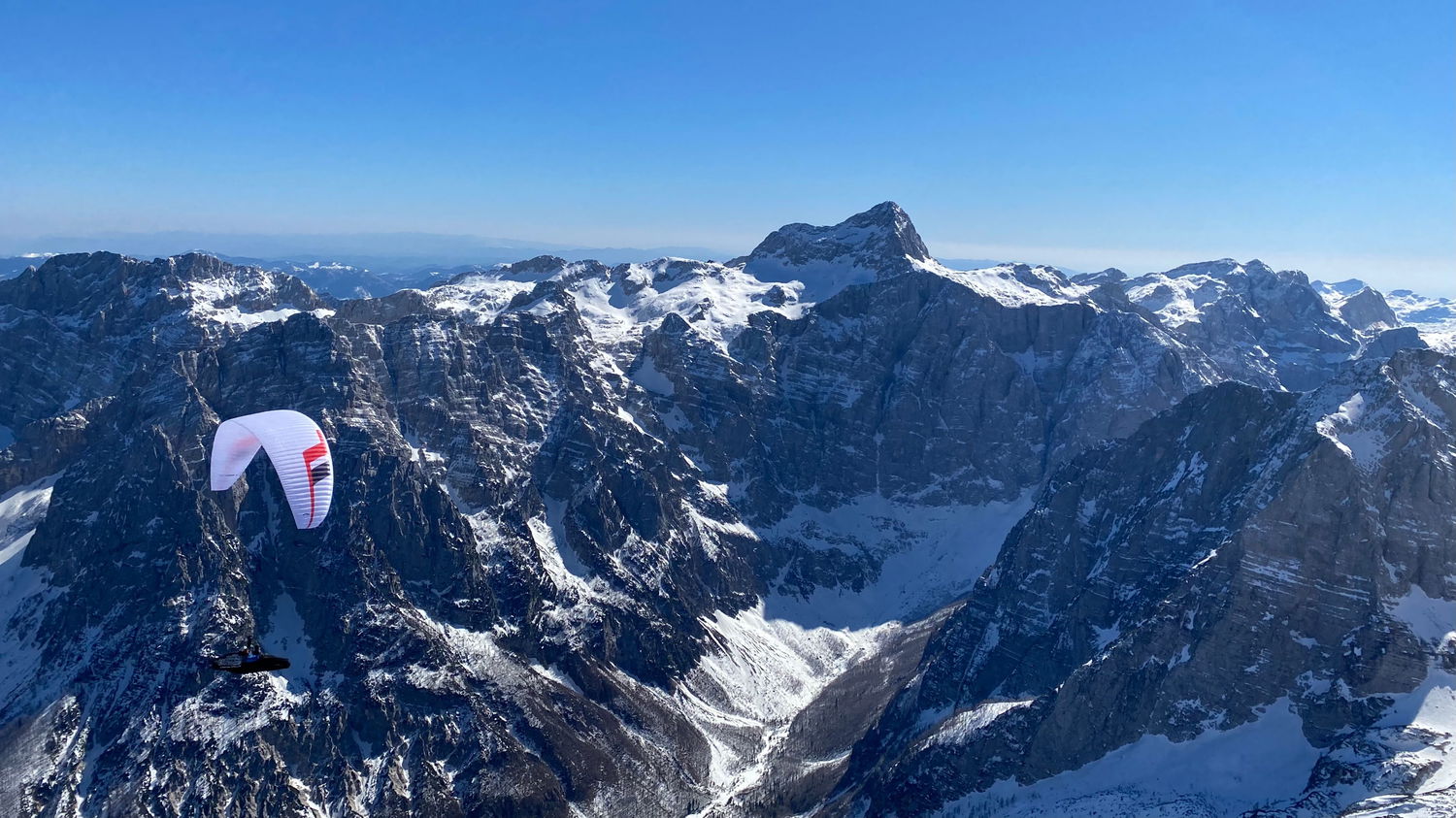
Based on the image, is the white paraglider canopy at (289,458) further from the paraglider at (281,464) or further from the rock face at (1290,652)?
the rock face at (1290,652)

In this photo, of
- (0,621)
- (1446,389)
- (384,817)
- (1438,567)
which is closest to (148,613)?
(0,621)

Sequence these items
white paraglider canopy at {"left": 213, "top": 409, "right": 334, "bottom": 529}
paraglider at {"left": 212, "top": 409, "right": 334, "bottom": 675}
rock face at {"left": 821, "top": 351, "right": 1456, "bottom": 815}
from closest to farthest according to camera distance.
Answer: paraglider at {"left": 212, "top": 409, "right": 334, "bottom": 675} < white paraglider canopy at {"left": 213, "top": 409, "right": 334, "bottom": 529} < rock face at {"left": 821, "top": 351, "right": 1456, "bottom": 815}

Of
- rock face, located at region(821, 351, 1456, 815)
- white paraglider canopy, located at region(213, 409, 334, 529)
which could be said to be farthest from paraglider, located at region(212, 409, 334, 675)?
rock face, located at region(821, 351, 1456, 815)

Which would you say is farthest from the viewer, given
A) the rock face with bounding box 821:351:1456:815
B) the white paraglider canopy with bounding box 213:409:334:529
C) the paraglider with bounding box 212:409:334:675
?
the rock face with bounding box 821:351:1456:815

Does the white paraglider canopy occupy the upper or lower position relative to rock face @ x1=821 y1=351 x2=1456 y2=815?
upper

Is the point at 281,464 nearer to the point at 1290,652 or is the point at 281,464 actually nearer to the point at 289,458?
the point at 289,458

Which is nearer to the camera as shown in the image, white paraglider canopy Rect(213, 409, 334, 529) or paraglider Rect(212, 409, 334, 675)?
paraglider Rect(212, 409, 334, 675)

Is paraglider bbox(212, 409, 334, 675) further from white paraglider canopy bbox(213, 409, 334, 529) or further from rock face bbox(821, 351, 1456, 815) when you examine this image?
rock face bbox(821, 351, 1456, 815)

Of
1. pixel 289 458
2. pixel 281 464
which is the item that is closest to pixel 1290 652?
pixel 289 458
